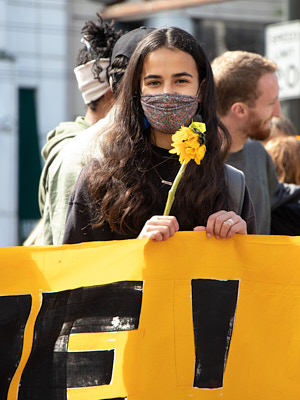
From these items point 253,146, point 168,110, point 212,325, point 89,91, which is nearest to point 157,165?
point 168,110

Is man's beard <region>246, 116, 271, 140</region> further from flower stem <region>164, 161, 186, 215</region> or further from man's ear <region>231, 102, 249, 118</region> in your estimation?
flower stem <region>164, 161, 186, 215</region>

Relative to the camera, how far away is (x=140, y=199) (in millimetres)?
2730

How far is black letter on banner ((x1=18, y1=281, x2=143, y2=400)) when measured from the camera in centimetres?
263

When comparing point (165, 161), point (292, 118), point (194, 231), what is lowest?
point (292, 118)

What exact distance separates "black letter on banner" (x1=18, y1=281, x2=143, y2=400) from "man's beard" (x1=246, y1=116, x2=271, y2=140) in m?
1.57

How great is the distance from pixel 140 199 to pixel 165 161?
0.66ft

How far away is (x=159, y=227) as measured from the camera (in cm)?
262

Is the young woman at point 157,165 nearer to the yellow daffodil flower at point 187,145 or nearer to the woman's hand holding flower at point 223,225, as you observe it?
the woman's hand holding flower at point 223,225

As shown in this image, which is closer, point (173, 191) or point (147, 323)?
point (173, 191)

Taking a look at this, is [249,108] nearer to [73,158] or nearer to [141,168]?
[73,158]

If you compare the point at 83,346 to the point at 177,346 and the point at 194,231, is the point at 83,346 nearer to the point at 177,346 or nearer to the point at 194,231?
the point at 177,346

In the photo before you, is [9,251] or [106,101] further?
[106,101]

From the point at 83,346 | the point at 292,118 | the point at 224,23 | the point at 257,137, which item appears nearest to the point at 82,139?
the point at 83,346

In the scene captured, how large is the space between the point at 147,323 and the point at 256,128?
1.66 metres
